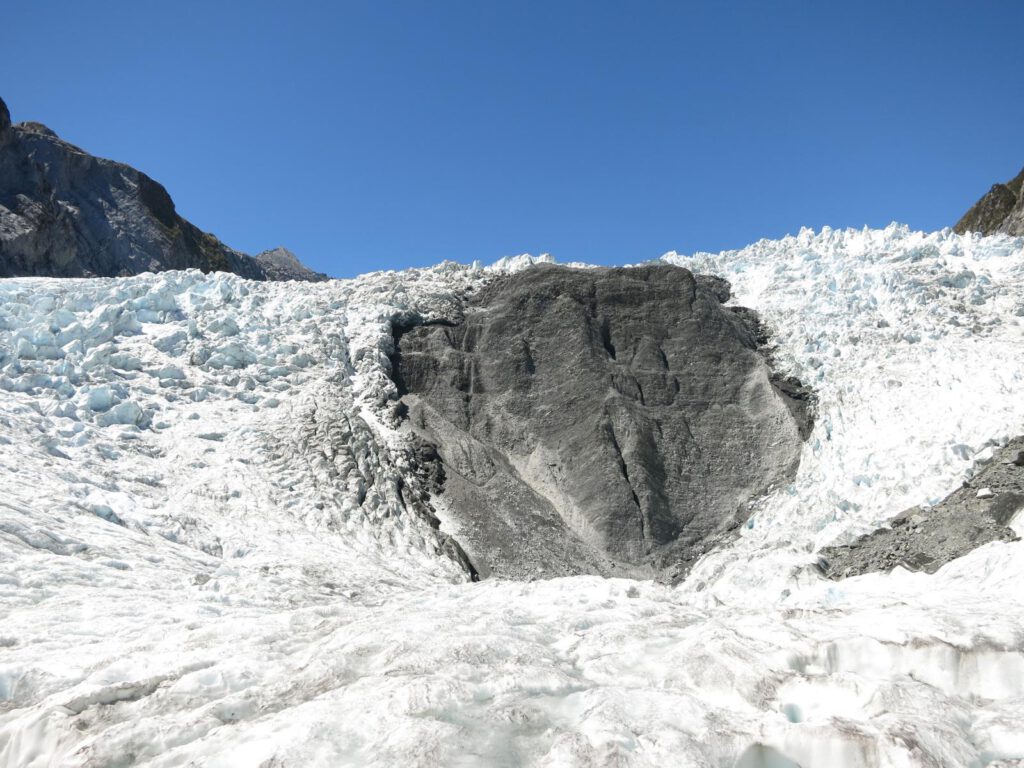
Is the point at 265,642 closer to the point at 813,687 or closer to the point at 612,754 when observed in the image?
the point at 612,754

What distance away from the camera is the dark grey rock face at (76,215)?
61375 millimetres

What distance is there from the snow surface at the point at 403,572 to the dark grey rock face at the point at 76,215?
33760mm

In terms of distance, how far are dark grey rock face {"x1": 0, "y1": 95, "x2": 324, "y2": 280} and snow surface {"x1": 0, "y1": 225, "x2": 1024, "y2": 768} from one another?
3376 cm

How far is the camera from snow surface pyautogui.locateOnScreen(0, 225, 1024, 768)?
768cm

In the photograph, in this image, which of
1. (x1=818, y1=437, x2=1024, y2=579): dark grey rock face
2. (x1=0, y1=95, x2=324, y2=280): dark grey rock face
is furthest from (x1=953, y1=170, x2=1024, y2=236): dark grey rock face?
(x1=0, y1=95, x2=324, y2=280): dark grey rock face

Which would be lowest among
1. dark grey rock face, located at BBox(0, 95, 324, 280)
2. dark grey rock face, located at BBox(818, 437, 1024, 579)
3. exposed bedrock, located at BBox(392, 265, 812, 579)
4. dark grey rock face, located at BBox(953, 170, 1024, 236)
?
dark grey rock face, located at BBox(818, 437, 1024, 579)

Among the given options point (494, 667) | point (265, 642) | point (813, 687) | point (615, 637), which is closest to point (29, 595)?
point (265, 642)

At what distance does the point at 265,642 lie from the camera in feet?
34.7

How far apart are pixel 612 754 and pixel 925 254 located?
1472 inches

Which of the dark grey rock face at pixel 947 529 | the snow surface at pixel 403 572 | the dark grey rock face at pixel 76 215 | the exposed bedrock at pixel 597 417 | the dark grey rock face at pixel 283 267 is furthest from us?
the dark grey rock face at pixel 283 267

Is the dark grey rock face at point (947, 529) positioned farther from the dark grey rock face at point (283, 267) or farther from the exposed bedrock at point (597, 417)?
the dark grey rock face at point (283, 267)

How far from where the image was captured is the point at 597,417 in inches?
1230

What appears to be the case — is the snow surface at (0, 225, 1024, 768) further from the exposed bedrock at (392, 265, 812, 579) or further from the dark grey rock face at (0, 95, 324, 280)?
the dark grey rock face at (0, 95, 324, 280)

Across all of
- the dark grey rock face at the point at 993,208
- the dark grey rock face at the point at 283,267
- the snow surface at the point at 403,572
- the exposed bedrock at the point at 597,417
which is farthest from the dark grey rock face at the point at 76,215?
the dark grey rock face at the point at 993,208
